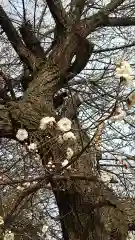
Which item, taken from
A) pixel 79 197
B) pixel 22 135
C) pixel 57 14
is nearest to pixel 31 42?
pixel 57 14

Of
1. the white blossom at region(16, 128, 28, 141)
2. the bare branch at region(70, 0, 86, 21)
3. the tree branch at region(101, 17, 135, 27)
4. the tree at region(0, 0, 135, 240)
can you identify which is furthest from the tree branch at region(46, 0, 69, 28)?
the white blossom at region(16, 128, 28, 141)

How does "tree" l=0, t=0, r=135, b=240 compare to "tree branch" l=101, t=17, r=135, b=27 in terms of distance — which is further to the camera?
"tree branch" l=101, t=17, r=135, b=27

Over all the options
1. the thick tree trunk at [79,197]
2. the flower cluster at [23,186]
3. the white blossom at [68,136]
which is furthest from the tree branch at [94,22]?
the flower cluster at [23,186]

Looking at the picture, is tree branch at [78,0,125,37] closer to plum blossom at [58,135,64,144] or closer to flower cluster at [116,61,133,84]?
plum blossom at [58,135,64,144]

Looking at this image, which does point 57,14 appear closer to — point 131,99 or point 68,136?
point 68,136

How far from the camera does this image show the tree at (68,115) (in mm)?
4414

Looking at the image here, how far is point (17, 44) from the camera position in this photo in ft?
23.9

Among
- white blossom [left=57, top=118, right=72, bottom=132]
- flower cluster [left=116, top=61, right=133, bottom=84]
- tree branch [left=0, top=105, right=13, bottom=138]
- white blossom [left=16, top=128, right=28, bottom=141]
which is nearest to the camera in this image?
flower cluster [left=116, top=61, right=133, bottom=84]

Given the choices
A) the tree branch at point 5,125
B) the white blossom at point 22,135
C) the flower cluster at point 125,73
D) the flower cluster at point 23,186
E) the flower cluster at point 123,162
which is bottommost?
the flower cluster at point 23,186

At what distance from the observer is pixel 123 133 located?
8617mm

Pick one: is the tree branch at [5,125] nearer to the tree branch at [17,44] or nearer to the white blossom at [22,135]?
the white blossom at [22,135]

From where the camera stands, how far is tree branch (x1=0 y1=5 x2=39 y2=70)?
273 inches

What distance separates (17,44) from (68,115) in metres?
1.85

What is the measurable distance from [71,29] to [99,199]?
2759mm
